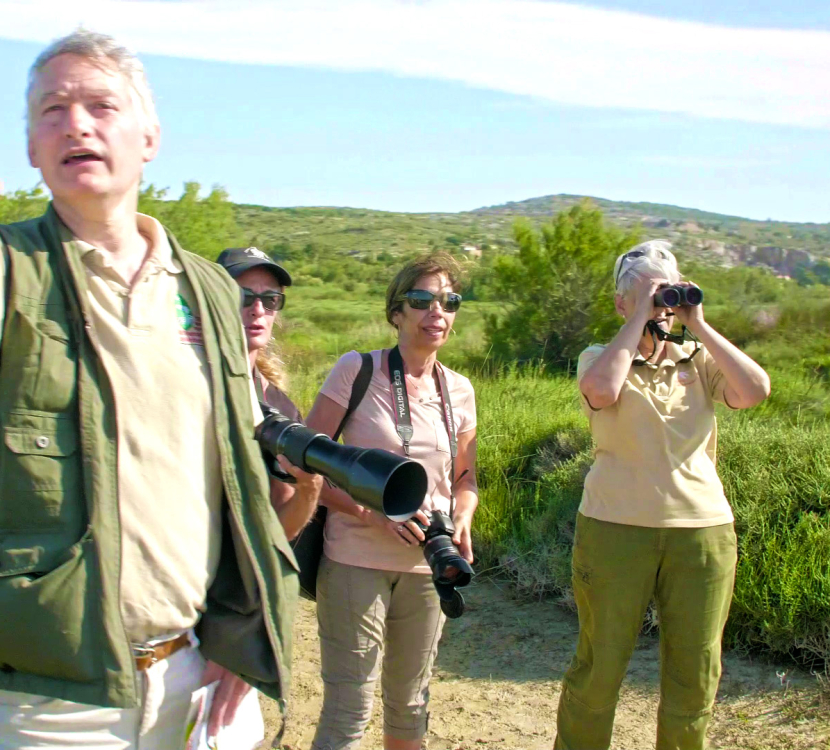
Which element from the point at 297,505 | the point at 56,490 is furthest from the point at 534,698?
the point at 56,490

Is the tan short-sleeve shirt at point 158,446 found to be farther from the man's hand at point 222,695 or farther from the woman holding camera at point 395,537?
the woman holding camera at point 395,537

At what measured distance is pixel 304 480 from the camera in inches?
87.0

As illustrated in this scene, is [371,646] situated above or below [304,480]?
below

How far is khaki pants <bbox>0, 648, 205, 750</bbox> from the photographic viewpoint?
5.79 feet

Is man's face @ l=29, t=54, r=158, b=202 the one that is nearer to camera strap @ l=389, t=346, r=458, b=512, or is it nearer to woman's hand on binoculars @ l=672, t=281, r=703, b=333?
camera strap @ l=389, t=346, r=458, b=512

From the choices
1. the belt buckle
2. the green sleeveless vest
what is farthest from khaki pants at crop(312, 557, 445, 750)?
the green sleeveless vest

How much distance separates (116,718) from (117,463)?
1.59 feet

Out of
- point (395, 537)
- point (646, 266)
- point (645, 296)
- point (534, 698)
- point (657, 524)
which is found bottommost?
point (534, 698)

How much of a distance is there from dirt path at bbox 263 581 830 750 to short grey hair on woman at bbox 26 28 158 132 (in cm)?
330

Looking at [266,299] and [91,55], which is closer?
[91,55]

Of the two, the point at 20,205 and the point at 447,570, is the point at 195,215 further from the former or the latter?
the point at 447,570

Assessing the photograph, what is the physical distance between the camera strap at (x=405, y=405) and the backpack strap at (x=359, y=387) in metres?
0.08

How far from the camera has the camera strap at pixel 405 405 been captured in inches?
137

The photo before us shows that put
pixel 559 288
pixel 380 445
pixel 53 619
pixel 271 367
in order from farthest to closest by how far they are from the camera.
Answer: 1. pixel 559 288
2. pixel 271 367
3. pixel 380 445
4. pixel 53 619
